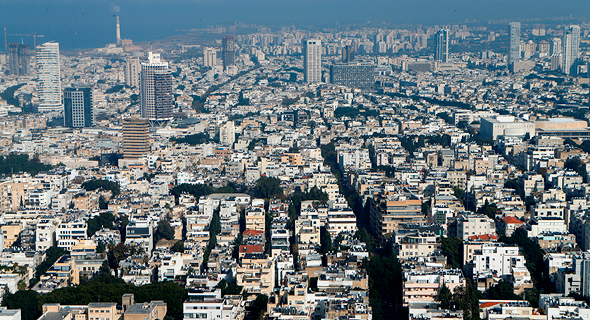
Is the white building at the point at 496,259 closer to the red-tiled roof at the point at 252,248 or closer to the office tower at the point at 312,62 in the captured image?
the red-tiled roof at the point at 252,248

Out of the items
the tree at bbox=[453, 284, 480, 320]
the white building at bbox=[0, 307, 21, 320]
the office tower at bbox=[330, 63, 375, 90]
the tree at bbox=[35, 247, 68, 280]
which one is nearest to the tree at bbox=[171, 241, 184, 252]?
the tree at bbox=[35, 247, 68, 280]

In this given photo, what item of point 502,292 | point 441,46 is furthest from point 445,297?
point 441,46

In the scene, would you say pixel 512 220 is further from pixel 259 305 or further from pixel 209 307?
pixel 209 307

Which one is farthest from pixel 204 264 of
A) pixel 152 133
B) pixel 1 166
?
pixel 152 133

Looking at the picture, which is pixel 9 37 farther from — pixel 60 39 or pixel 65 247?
pixel 65 247

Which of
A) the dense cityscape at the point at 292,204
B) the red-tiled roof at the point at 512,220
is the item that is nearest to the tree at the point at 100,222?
the dense cityscape at the point at 292,204

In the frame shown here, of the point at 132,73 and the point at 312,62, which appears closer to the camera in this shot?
the point at 132,73
